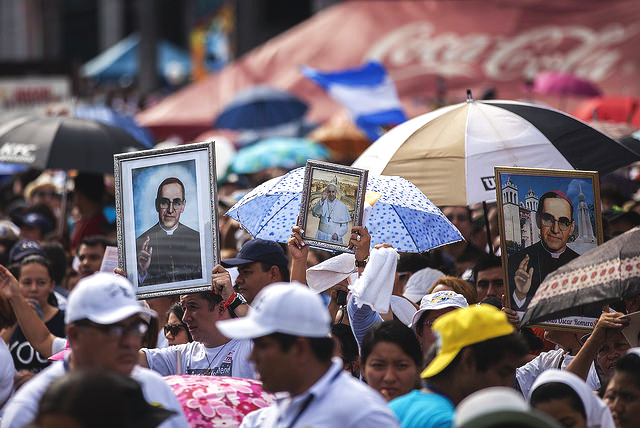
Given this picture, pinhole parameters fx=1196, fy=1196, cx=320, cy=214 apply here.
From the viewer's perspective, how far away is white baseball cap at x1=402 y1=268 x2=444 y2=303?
844 cm

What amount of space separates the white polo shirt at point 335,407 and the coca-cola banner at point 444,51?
62.3 feet

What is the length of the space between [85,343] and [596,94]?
15.8m

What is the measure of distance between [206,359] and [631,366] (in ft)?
8.42

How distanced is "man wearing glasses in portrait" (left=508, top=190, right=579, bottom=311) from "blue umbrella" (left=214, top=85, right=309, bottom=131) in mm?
15950

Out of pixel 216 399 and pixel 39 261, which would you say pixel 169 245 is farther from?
pixel 39 261

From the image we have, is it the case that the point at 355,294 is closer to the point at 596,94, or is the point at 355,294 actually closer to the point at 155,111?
the point at 596,94

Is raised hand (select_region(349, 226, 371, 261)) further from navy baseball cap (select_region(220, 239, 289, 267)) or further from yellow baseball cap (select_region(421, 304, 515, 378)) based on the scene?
yellow baseball cap (select_region(421, 304, 515, 378))

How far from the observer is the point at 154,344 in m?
7.41

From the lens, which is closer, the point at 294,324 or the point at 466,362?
the point at 294,324

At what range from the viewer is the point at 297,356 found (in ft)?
14.3

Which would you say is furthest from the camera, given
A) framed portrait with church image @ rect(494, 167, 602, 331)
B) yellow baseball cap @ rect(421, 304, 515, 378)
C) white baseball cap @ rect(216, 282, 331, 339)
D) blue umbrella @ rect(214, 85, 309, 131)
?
blue umbrella @ rect(214, 85, 309, 131)

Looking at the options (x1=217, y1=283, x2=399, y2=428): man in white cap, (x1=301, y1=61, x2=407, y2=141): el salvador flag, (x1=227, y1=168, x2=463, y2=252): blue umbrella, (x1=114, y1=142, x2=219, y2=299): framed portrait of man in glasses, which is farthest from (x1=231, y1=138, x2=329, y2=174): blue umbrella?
(x1=217, y1=283, x2=399, y2=428): man in white cap

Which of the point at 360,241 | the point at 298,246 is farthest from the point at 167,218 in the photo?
the point at 360,241

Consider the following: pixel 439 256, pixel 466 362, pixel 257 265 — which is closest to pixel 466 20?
pixel 439 256
